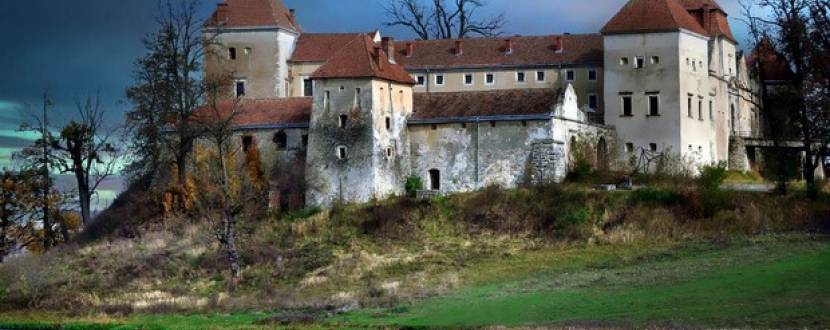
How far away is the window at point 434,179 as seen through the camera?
6606cm

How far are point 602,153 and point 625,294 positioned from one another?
27.3 metres

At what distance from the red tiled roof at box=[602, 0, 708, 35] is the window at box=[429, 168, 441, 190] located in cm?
1144

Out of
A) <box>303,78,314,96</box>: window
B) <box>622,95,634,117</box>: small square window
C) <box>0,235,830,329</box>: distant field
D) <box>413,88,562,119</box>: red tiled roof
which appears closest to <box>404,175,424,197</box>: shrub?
<box>413,88,562,119</box>: red tiled roof

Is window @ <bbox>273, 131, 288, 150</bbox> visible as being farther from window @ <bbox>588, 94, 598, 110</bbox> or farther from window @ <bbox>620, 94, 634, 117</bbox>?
window @ <bbox>620, 94, 634, 117</bbox>

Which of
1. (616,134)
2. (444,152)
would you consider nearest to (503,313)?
(444,152)

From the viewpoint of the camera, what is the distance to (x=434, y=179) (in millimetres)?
66250

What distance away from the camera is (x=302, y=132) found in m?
66.8

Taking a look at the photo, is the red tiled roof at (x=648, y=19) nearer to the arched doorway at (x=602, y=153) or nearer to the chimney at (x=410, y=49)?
the arched doorway at (x=602, y=153)

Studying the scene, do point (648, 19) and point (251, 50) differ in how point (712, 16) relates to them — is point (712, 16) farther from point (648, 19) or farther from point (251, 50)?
point (251, 50)

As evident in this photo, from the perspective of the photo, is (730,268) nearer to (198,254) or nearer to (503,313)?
(503,313)

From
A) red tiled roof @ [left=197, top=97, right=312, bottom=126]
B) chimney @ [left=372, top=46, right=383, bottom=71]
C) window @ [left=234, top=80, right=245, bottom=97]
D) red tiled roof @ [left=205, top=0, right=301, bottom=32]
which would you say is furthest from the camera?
window @ [left=234, top=80, right=245, bottom=97]

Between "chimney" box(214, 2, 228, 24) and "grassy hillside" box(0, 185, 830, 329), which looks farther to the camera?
"chimney" box(214, 2, 228, 24)

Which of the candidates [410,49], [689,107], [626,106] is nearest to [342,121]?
[410,49]

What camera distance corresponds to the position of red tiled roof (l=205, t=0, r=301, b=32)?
7538cm
